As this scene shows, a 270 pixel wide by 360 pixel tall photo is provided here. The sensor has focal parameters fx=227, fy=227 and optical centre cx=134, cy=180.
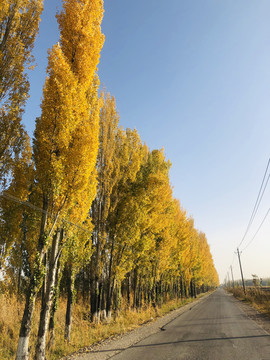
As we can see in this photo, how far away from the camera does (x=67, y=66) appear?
8.11m

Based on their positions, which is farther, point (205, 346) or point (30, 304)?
point (205, 346)

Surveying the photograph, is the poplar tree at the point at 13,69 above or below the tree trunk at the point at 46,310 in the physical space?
above

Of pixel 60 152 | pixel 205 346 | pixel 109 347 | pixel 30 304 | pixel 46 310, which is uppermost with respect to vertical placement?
pixel 60 152

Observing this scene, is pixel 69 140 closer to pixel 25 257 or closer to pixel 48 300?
pixel 48 300

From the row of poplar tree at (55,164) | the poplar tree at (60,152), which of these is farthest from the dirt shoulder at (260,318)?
the poplar tree at (60,152)

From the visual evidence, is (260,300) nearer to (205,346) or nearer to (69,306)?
(205,346)

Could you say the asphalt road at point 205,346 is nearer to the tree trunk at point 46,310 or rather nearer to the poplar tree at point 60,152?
the tree trunk at point 46,310

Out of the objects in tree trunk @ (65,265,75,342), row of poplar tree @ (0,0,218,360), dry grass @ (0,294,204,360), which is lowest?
dry grass @ (0,294,204,360)

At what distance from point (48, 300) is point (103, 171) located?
7644 millimetres

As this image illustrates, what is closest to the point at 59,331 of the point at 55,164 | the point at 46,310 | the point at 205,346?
the point at 46,310

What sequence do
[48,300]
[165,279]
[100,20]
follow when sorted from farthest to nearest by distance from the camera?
1. [165,279]
2. [100,20]
3. [48,300]

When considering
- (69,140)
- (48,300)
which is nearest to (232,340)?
(48,300)

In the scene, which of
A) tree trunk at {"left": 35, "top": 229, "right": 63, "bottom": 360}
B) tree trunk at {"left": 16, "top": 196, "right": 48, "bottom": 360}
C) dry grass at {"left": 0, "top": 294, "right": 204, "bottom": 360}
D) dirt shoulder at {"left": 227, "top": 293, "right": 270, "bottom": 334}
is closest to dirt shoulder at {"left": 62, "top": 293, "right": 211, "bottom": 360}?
dry grass at {"left": 0, "top": 294, "right": 204, "bottom": 360}

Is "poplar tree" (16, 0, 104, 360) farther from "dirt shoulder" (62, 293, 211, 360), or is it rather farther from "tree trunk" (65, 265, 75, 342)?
"tree trunk" (65, 265, 75, 342)
